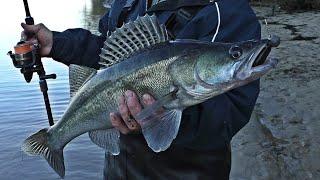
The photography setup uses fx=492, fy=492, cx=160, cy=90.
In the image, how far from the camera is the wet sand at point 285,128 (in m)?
5.67

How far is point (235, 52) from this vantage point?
2.30 metres

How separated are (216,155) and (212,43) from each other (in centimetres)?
73

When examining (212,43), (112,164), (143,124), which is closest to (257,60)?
(212,43)

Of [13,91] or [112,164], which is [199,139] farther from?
[13,91]

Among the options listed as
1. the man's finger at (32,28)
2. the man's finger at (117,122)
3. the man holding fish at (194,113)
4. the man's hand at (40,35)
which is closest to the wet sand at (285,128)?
the man holding fish at (194,113)

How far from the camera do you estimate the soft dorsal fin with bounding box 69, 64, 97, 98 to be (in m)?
2.96

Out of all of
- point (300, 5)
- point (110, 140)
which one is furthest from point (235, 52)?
point (300, 5)

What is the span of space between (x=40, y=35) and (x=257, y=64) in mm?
1768

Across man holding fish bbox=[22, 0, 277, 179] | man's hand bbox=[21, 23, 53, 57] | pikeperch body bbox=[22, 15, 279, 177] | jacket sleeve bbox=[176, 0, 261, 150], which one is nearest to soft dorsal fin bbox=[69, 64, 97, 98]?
pikeperch body bbox=[22, 15, 279, 177]

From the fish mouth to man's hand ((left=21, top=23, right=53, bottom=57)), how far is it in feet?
5.44

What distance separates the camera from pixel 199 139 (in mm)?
2680

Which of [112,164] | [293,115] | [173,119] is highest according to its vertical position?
[173,119]

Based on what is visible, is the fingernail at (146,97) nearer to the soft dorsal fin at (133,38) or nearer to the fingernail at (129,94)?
the fingernail at (129,94)

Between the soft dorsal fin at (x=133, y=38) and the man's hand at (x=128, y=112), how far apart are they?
256mm
